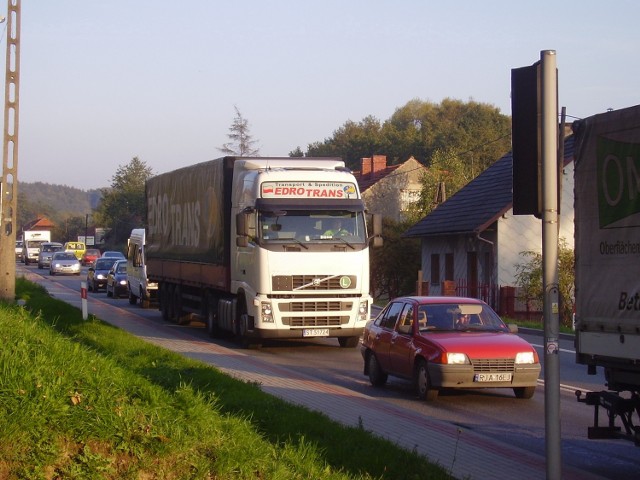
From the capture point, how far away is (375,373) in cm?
1602

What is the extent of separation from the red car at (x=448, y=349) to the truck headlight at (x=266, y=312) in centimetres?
442

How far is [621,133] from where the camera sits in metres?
8.68

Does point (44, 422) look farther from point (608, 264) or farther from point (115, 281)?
point (115, 281)

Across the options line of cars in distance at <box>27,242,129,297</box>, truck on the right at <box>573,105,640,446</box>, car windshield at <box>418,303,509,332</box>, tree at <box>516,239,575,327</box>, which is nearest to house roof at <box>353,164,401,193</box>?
line of cars in distance at <box>27,242,129,297</box>

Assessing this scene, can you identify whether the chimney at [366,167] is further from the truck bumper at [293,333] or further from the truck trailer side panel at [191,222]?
the truck bumper at [293,333]

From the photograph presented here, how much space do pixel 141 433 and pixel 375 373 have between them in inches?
363

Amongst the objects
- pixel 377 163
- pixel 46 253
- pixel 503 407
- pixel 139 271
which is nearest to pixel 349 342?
pixel 503 407

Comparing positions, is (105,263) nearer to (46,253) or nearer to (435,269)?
(435,269)

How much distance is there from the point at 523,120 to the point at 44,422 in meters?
3.89

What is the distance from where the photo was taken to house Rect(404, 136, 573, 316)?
38.2 meters

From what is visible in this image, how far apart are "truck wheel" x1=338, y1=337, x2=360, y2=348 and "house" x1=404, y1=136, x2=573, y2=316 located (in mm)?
14074

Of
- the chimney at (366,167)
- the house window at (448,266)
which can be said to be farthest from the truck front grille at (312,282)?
the chimney at (366,167)

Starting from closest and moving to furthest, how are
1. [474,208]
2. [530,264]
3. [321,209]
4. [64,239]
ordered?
[321,209] < [530,264] < [474,208] < [64,239]

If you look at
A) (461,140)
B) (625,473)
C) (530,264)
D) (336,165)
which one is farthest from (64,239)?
(625,473)
